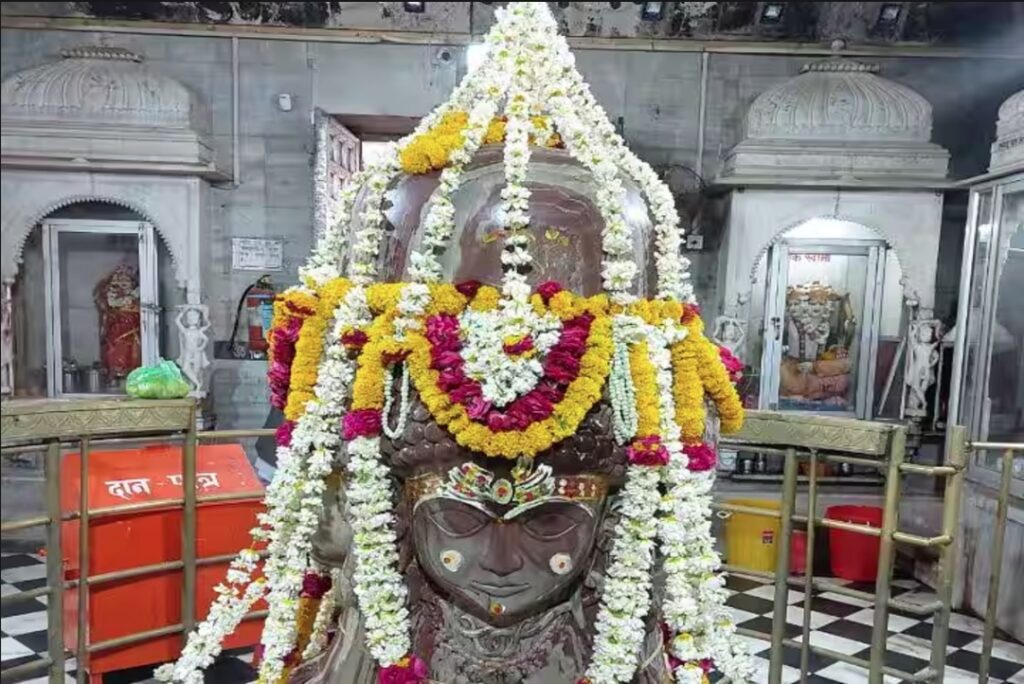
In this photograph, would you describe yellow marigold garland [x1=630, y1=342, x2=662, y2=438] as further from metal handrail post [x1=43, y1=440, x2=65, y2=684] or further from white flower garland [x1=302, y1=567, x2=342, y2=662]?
metal handrail post [x1=43, y1=440, x2=65, y2=684]

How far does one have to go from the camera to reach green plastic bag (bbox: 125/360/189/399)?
2836 mm

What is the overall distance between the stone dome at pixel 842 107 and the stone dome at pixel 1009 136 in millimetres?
271

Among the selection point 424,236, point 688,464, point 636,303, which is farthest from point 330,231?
point 688,464

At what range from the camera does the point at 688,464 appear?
1.77 m

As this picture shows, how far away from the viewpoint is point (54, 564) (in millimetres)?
2539

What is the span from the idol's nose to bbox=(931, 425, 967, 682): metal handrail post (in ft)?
5.44

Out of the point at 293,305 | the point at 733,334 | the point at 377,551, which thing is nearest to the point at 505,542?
the point at 377,551

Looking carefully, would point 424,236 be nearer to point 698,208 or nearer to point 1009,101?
point 698,208

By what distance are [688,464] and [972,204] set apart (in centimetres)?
237

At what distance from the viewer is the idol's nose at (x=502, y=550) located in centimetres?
171

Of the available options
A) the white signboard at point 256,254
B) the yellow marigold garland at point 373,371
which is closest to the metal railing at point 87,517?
the white signboard at point 256,254

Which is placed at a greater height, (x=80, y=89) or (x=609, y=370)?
(x=80, y=89)

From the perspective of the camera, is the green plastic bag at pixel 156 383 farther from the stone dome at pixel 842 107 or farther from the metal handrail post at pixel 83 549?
the stone dome at pixel 842 107

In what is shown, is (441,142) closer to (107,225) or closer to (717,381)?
(717,381)
